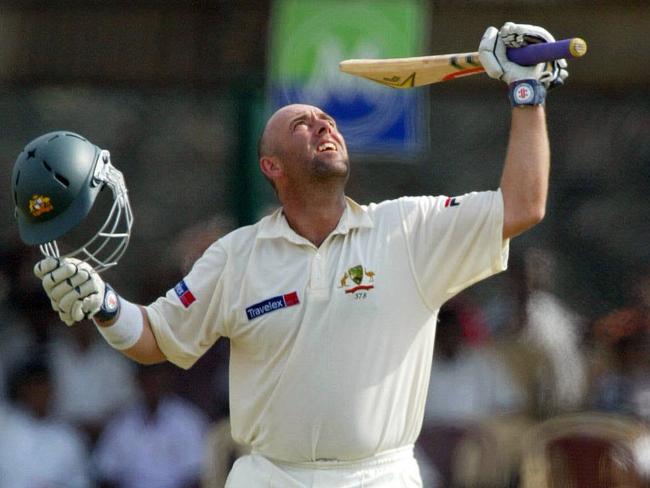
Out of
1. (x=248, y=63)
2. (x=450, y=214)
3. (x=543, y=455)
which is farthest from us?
(x=248, y=63)

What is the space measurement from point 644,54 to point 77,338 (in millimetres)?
3176

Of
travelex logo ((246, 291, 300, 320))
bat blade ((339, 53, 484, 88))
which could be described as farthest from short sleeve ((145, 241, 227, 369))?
bat blade ((339, 53, 484, 88))

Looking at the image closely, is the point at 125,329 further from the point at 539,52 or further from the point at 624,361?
the point at 624,361

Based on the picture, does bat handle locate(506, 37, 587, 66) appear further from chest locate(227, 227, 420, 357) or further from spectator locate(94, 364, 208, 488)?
spectator locate(94, 364, 208, 488)

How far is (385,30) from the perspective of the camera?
720 cm

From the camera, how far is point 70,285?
4.52m

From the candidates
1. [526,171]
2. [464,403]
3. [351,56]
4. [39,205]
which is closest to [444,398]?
[464,403]

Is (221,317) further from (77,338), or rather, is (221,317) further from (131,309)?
(77,338)

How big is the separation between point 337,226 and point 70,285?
0.86 m

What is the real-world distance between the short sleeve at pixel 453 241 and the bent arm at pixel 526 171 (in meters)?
0.05

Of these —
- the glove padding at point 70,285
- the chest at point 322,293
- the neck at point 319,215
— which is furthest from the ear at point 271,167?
the glove padding at point 70,285

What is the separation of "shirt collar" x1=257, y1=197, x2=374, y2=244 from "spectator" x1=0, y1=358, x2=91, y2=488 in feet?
8.79

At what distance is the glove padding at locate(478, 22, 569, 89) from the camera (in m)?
4.47

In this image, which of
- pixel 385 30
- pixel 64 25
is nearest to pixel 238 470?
pixel 385 30
